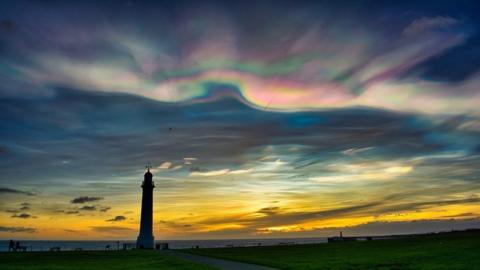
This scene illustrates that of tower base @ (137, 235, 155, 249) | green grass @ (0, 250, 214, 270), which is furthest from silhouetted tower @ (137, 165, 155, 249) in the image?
green grass @ (0, 250, 214, 270)

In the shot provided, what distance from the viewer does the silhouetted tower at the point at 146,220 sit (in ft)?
268

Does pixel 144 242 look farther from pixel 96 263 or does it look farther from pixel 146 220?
pixel 96 263

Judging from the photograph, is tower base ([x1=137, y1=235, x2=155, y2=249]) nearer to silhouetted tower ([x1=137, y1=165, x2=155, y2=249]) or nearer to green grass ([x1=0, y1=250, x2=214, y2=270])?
silhouetted tower ([x1=137, y1=165, x2=155, y2=249])

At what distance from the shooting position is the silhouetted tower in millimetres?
81750

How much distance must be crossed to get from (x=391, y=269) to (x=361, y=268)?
2.19m

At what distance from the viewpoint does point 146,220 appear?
82438mm

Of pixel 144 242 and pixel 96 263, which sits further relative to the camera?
pixel 144 242

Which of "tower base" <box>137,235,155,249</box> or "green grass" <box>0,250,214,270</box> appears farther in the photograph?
"tower base" <box>137,235,155,249</box>

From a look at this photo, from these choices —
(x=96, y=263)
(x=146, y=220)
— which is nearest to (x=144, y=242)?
(x=146, y=220)

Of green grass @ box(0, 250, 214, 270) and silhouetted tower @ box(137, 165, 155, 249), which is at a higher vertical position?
silhouetted tower @ box(137, 165, 155, 249)

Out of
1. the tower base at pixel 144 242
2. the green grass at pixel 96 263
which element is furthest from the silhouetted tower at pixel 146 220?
the green grass at pixel 96 263

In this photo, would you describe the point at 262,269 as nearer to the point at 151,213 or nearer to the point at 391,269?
the point at 391,269

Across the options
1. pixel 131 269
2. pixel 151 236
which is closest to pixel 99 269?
pixel 131 269

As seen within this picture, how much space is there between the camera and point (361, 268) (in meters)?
30.9
